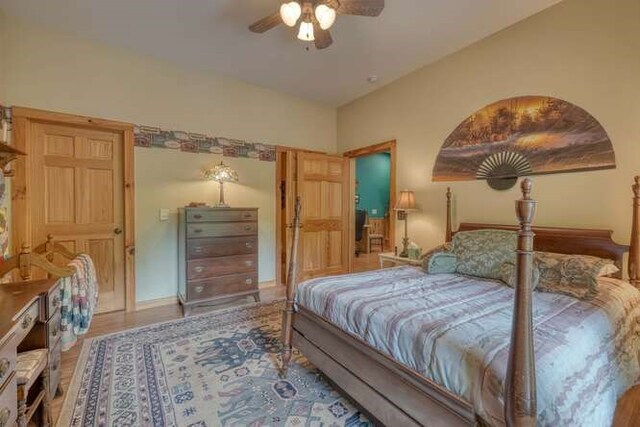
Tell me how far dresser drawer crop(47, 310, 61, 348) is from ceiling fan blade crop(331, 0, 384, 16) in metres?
2.66

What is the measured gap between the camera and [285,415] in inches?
Result: 66.4

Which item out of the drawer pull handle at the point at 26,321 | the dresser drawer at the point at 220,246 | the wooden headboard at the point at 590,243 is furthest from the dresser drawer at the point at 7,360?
the wooden headboard at the point at 590,243

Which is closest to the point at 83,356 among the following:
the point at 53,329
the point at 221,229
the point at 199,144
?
the point at 53,329

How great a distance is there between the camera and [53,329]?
1612 millimetres

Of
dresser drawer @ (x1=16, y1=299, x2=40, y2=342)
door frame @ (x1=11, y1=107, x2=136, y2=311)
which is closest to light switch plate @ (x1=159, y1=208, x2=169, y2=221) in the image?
door frame @ (x1=11, y1=107, x2=136, y2=311)

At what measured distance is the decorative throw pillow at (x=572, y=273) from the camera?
1.83 metres

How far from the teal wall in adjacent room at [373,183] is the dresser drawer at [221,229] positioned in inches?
193

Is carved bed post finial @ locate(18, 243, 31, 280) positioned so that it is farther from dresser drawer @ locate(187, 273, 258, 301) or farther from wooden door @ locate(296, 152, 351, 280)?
wooden door @ locate(296, 152, 351, 280)

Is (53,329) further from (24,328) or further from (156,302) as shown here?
(156,302)

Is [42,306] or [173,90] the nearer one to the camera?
[42,306]

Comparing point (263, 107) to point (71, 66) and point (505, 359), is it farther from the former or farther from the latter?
point (505, 359)

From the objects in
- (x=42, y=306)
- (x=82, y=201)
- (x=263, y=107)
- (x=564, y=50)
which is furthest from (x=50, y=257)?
(x=564, y=50)

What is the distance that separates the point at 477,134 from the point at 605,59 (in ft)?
3.44

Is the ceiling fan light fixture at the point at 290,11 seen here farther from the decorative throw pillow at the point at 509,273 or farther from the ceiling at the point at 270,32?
the decorative throw pillow at the point at 509,273
